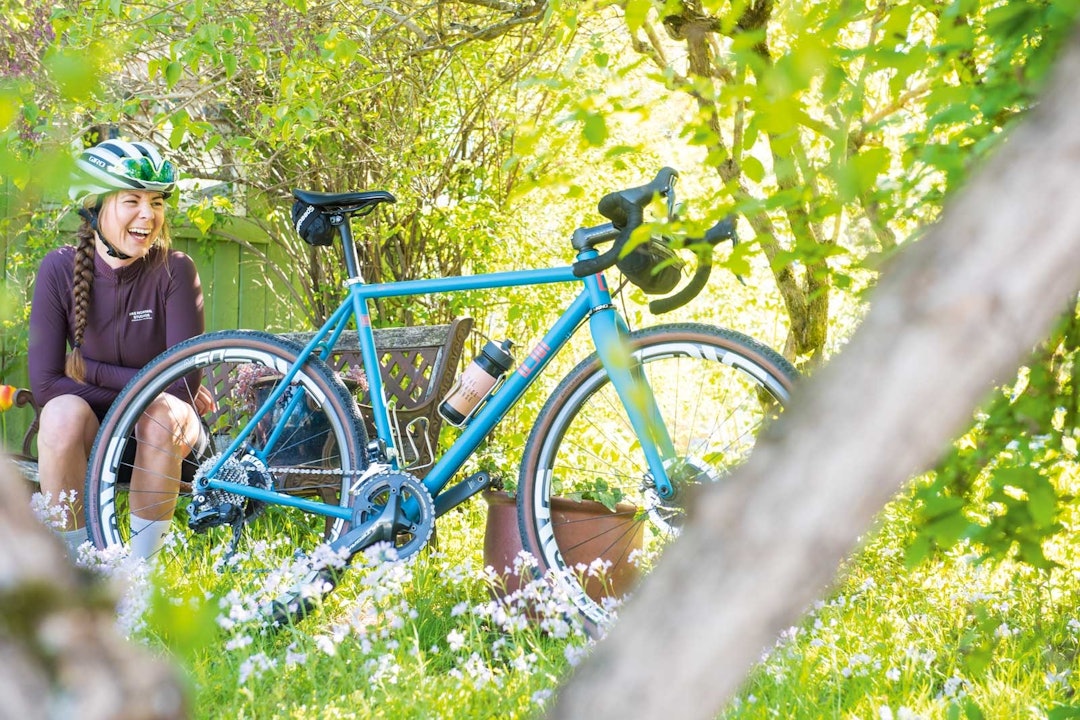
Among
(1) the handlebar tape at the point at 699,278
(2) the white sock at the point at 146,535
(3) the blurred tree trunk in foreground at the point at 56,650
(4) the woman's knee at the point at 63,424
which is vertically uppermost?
(1) the handlebar tape at the point at 699,278

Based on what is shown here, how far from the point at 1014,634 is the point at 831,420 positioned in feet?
7.23

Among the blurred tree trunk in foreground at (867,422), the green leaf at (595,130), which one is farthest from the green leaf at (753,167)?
the blurred tree trunk in foreground at (867,422)

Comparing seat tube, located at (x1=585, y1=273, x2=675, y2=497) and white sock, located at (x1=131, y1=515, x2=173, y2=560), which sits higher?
seat tube, located at (x1=585, y1=273, x2=675, y2=497)

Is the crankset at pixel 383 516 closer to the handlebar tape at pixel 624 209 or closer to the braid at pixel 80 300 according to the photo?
the handlebar tape at pixel 624 209

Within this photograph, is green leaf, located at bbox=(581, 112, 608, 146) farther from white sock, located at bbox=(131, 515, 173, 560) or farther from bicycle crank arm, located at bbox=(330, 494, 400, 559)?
white sock, located at bbox=(131, 515, 173, 560)

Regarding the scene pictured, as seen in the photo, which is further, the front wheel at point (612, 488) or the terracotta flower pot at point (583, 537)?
the terracotta flower pot at point (583, 537)

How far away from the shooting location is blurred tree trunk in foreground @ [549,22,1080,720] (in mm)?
425

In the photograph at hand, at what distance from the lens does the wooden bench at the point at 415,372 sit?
334 cm

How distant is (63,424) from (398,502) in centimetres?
108

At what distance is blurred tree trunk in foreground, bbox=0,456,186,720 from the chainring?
2.17 meters

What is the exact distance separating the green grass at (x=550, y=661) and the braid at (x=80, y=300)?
0.80 metres

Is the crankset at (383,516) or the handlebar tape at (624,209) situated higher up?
the handlebar tape at (624,209)

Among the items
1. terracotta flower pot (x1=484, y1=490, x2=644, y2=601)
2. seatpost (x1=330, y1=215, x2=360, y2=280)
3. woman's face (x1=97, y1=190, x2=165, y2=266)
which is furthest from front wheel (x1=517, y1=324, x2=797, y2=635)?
woman's face (x1=97, y1=190, x2=165, y2=266)

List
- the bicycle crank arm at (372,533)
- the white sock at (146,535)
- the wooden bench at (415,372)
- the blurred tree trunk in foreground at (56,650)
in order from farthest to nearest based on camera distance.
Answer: the wooden bench at (415,372) → the white sock at (146,535) → the bicycle crank arm at (372,533) → the blurred tree trunk in foreground at (56,650)
